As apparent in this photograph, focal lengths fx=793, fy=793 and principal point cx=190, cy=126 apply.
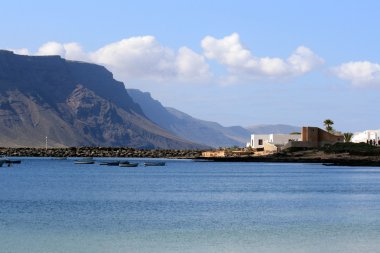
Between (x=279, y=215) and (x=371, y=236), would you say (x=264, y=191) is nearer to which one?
(x=279, y=215)

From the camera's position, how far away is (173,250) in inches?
1572

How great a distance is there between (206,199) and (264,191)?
16.9m

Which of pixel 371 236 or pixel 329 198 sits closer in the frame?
pixel 371 236

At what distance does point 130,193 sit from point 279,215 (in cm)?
2893

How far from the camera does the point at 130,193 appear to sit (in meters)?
85.9

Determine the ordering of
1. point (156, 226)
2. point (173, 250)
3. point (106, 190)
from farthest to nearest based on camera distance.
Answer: point (106, 190), point (156, 226), point (173, 250)

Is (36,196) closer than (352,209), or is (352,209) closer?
(352,209)

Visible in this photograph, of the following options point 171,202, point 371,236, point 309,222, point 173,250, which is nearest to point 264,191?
point 171,202

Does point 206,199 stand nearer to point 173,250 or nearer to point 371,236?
point 371,236

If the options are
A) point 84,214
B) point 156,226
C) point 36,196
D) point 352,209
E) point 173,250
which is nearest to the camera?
point 173,250

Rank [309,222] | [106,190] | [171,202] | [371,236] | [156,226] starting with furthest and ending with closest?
[106,190]
[171,202]
[309,222]
[156,226]
[371,236]

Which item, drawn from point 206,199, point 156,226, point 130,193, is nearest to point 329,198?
point 206,199

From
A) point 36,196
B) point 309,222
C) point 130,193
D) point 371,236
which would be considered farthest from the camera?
point 130,193

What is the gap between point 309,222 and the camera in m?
54.4
